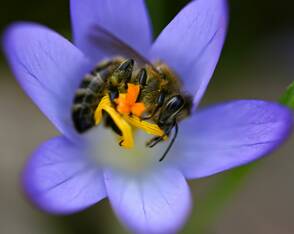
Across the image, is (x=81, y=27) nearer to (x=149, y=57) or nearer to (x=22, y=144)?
(x=149, y=57)

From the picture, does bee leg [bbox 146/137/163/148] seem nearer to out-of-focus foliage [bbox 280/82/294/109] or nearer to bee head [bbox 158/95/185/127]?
bee head [bbox 158/95/185/127]

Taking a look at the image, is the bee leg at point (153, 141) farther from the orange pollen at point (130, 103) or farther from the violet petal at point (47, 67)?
the violet petal at point (47, 67)

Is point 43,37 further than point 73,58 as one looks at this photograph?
No

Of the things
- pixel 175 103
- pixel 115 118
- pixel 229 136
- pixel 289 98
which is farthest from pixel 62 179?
pixel 289 98

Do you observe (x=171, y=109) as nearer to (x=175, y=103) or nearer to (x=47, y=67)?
(x=175, y=103)

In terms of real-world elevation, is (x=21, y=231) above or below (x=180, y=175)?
below

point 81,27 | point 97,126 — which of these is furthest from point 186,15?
point 97,126
